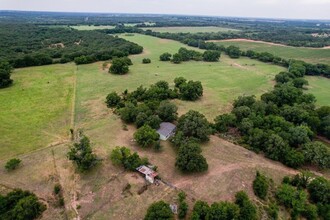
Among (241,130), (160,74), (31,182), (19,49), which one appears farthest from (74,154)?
(19,49)

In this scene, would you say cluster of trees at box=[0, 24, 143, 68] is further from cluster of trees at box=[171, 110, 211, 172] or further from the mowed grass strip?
cluster of trees at box=[171, 110, 211, 172]

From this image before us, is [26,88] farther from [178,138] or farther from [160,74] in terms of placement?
[178,138]

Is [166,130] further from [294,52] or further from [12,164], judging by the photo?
[294,52]

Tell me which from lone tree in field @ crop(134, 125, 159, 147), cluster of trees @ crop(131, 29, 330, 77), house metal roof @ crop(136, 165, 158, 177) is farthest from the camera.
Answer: cluster of trees @ crop(131, 29, 330, 77)

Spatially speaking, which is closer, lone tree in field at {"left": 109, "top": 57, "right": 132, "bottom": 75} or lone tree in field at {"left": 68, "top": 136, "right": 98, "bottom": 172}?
lone tree in field at {"left": 68, "top": 136, "right": 98, "bottom": 172}

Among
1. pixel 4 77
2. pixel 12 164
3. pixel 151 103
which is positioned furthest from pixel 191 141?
pixel 4 77

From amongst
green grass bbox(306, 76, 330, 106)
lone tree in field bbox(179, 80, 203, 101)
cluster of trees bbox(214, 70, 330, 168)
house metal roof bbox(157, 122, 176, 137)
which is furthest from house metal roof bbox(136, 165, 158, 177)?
green grass bbox(306, 76, 330, 106)

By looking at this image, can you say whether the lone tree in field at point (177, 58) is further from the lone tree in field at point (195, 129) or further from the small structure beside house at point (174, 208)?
the small structure beside house at point (174, 208)
